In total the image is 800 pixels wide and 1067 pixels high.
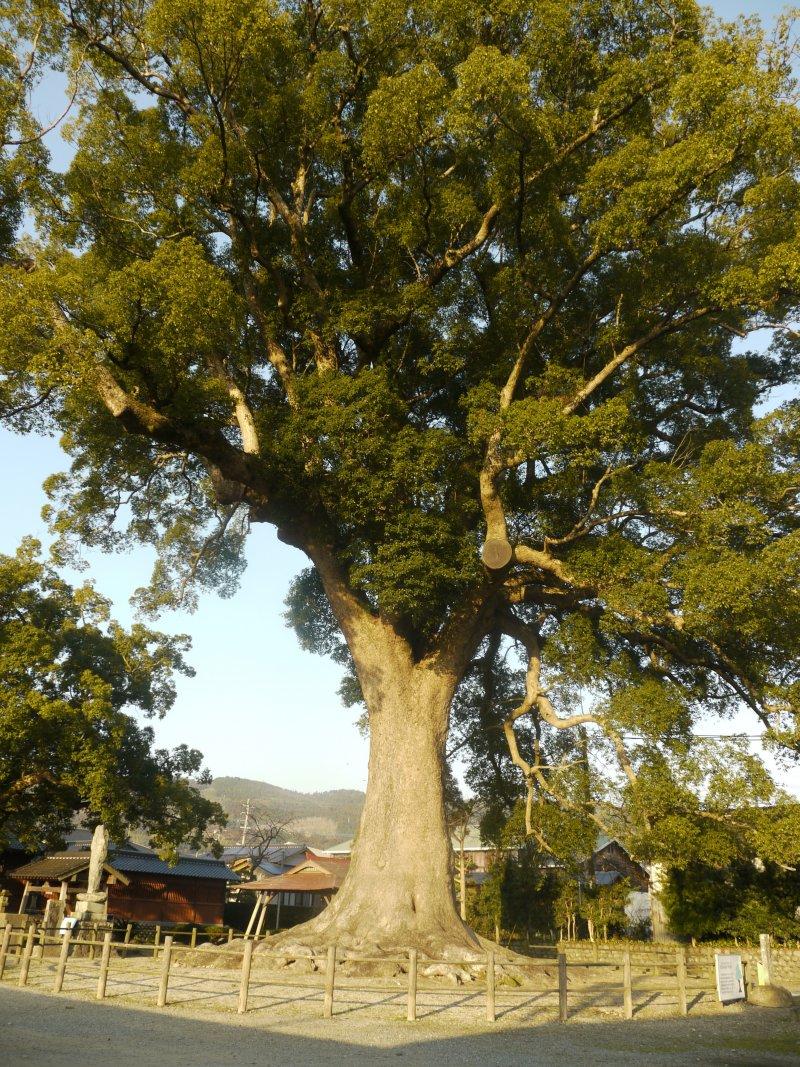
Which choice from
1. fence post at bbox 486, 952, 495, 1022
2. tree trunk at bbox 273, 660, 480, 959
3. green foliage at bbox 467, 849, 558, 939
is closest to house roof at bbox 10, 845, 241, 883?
green foliage at bbox 467, 849, 558, 939

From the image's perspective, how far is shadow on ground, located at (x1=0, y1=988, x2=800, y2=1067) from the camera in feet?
21.4

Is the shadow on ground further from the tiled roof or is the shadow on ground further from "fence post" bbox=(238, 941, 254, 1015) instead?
the tiled roof

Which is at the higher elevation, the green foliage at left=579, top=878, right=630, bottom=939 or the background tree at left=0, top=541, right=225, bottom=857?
the background tree at left=0, top=541, right=225, bottom=857

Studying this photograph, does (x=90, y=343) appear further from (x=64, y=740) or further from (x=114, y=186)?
(x=64, y=740)

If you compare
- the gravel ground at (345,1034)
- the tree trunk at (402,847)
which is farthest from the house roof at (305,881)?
the gravel ground at (345,1034)

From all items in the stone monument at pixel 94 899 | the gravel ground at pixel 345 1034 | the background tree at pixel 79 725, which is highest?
the background tree at pixel 79 725

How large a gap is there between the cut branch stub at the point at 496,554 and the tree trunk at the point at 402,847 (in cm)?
242

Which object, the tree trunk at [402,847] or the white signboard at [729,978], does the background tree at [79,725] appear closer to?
the tree trunk at [402,847]

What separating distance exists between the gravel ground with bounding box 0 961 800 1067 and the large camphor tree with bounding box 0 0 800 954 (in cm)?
301

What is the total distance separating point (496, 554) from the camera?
13930mm

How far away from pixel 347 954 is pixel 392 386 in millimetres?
9892

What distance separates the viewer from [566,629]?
15.0 m

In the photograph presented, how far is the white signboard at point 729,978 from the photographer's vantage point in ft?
36.9

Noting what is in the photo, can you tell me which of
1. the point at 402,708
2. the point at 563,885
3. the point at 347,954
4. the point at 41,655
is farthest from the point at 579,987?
the point at 41,655
